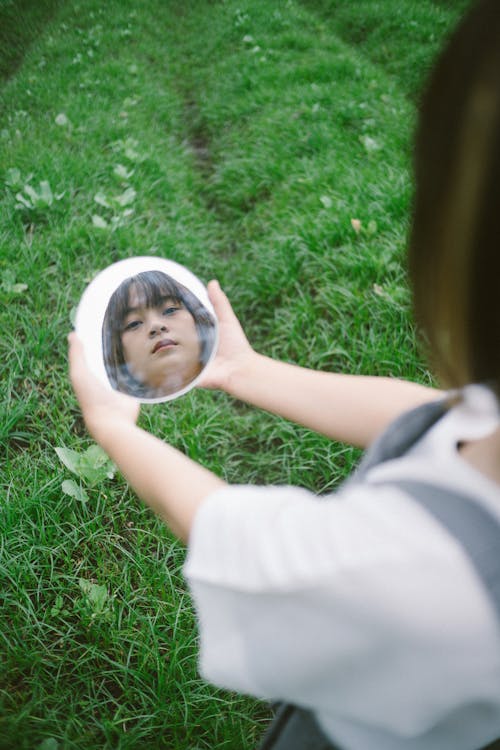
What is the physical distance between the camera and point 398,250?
2443 millimetres

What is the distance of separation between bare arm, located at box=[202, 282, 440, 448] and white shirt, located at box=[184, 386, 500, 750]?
0.40 meters

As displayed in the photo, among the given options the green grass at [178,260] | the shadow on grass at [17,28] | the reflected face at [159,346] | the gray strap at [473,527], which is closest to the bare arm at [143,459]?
the reflected face at [159,346]

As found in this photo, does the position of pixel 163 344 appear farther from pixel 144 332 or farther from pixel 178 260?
pixel 178 260

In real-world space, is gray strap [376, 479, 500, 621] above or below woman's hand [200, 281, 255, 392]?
above

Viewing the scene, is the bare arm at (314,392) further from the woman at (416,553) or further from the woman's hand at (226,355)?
the woman at (416,553)

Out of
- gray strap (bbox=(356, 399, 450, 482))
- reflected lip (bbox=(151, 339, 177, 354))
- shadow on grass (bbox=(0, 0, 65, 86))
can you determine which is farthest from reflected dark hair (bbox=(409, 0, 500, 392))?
shadow on grass (bbox=(0, 0, 65, 86))

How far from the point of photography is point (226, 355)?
127 cm

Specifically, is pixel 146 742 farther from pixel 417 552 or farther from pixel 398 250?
pixel 398 250

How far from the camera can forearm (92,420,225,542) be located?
32.3 inches

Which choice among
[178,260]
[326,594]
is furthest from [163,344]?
[178,260]

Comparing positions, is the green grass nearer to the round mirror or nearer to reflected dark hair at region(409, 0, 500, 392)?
the round mirror

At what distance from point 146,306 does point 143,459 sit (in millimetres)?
465

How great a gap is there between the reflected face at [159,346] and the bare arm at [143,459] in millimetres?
104

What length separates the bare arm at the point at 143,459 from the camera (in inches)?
32.6
